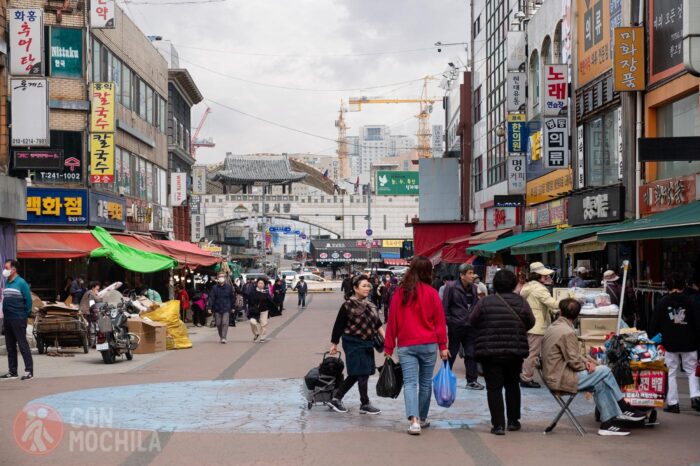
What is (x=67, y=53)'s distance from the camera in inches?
1210

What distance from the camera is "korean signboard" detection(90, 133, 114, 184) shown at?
30578 millimetres

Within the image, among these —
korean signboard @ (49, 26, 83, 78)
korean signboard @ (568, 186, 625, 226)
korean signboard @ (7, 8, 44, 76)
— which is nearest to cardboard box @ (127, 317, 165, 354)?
korean signboard @ (7, 8, 44, 76)

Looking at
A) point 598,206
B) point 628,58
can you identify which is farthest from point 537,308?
point 598,206

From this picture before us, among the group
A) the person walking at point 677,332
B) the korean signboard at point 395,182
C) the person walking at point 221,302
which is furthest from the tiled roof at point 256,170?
the person walking at point 677,332

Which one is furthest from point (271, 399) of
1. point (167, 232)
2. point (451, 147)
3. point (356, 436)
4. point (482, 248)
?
point (451, 147)

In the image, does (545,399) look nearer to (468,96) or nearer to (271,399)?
(271,399)

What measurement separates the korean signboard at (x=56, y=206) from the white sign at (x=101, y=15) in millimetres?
5212

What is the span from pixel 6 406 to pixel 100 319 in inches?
250

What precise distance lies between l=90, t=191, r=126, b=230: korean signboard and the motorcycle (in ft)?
41.1

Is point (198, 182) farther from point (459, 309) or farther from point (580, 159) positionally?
point (459, 309)

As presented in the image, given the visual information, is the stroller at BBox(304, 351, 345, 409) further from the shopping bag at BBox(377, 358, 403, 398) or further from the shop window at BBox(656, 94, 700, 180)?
the shop window at BBox(656, 94, 700, 180)

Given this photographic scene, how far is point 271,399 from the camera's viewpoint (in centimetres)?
1248

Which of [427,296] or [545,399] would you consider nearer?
[427,296]

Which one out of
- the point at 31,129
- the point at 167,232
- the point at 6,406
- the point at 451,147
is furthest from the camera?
the point at 451,147
